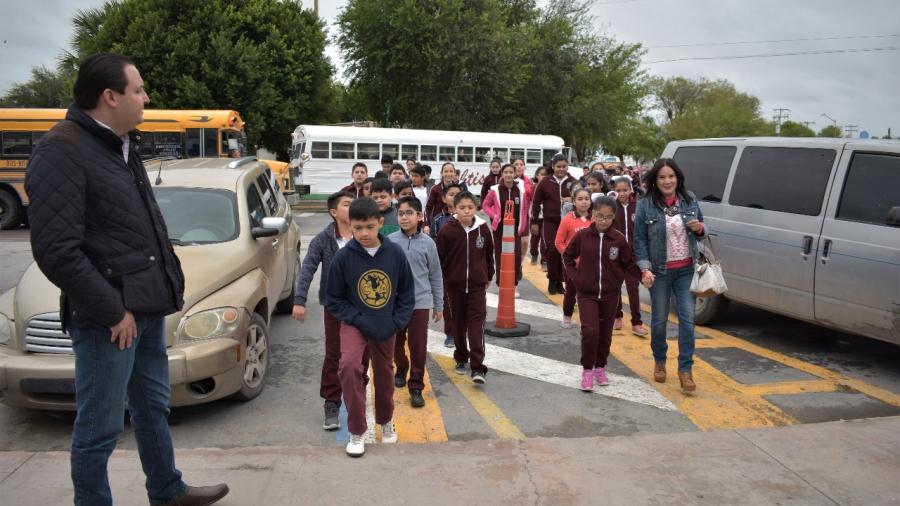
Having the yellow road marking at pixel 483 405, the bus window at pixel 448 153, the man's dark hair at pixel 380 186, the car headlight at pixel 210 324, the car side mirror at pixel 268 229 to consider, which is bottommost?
the yellow road marking at pixel 483 405

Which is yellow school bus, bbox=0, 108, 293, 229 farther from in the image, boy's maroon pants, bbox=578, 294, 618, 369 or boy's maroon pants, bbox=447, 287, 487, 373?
boy's maroon pants, bbox=578, 294, 618, 369

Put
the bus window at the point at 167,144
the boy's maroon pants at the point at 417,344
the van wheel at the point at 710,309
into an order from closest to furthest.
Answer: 1. the boy's maroon pants at the point at 417,344
2. the van wheel at the point at 710,309
3. the bus window at the point at 167,144

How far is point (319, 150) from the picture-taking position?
2541 centimetres

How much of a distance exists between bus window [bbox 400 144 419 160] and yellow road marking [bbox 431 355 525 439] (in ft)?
67.8

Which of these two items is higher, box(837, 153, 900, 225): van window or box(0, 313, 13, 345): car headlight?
box(837, 153, 900, 225): van window

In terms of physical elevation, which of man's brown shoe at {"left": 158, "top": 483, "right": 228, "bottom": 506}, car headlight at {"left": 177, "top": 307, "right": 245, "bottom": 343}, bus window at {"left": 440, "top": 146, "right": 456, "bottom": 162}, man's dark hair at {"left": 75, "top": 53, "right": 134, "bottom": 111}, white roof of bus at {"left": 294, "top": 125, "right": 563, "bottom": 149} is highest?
white roof of bus at {"left": 294, "top": 125, "right": 563, "bottom": 149}

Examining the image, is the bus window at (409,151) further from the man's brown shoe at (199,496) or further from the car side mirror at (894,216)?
the man's brown shoe at (199,496)

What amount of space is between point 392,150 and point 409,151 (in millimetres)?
665

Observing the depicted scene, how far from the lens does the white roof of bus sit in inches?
1006

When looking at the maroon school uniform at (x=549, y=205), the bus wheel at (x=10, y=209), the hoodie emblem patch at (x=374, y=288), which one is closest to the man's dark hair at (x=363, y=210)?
the hoodie emblem patch at (x=374, y=288)

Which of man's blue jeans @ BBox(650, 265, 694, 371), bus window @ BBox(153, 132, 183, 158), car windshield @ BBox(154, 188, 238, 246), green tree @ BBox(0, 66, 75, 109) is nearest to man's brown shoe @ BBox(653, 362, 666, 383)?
man's blue jeans @ BBox(650, 265, 694, 371)

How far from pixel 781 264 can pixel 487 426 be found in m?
3.38

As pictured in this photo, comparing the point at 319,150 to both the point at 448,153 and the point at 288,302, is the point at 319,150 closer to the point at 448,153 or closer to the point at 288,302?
the point at 448,153

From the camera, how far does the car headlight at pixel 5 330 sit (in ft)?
15.4
